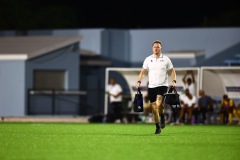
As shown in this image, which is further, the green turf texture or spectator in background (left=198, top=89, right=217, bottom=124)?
spectator in background (left=198, top=89, right=217, bottom=124)

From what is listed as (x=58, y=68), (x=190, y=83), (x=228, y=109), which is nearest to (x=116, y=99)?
(x=190, y=83)

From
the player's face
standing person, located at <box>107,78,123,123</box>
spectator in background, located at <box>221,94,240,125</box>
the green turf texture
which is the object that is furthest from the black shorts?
standing person, located at <box>107,78,123,123</box>

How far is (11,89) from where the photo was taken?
4516cm

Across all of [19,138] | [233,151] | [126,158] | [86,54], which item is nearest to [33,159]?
[126,158]

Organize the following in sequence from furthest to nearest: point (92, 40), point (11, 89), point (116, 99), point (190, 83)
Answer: point (92, 40)
point (11, 89)
point (116, 99)
point (190, 83)

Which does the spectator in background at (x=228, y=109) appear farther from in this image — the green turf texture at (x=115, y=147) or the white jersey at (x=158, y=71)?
the green turf texture at (x=115, y=147)

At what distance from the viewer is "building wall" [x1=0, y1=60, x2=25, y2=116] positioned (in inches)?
1767

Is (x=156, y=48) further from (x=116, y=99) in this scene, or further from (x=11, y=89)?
(x=11, y=89)

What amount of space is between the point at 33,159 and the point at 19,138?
17.9 feet

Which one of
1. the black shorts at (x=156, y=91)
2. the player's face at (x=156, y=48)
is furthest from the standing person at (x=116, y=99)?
the player's face at (x=156, y=48)

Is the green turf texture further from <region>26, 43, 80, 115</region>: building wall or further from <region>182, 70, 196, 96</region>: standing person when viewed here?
<region>26, 43, 80, 115</region>: building wall

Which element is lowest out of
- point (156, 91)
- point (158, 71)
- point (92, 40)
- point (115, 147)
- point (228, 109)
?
point (115, 147)

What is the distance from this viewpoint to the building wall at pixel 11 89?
44.9 meters

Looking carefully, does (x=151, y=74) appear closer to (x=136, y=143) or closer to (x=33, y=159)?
(x=136, y=143)
